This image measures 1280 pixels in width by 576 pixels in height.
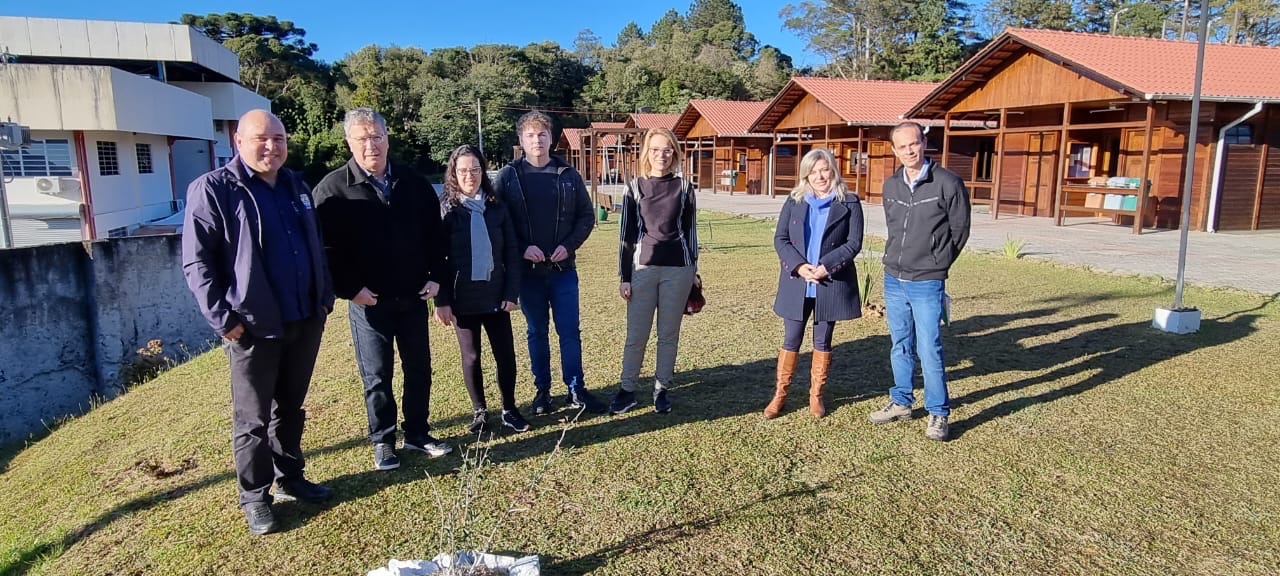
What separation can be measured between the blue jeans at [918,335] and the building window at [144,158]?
937 inches

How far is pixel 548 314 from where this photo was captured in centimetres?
417

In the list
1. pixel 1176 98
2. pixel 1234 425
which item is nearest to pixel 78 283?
pixel 1234 425

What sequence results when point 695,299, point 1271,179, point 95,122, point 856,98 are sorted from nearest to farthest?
point 695,299
point 1271,179
point 95,122
point 856,98

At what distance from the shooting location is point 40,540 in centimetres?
308

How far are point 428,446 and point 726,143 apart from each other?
28.1m

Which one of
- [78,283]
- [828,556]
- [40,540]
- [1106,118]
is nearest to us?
[828,556]

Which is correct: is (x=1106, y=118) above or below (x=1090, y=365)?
above

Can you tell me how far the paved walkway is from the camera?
9.08 meters

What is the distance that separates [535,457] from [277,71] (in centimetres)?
5106

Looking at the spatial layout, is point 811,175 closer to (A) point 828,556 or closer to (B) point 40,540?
(A) point 828,556

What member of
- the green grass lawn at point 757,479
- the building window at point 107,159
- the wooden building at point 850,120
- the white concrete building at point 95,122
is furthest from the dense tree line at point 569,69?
the green grass lawn at point 757,479

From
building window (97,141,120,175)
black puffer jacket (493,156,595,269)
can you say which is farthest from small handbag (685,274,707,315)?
building window (97,141,120,175)

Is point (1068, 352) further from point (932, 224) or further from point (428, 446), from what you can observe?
point (428, 446)

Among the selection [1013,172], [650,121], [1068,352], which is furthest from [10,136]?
[650,121]
